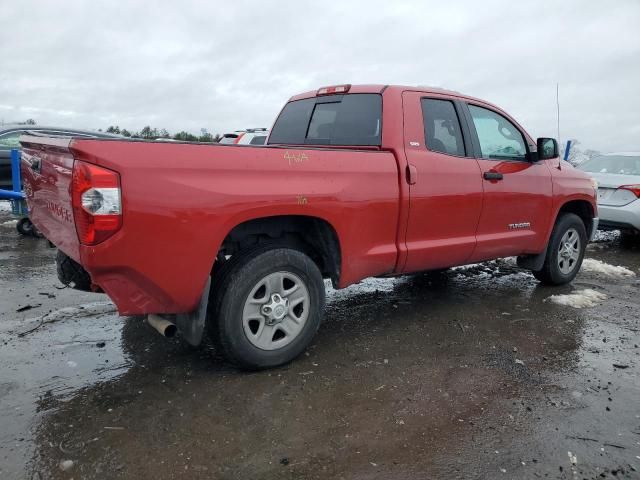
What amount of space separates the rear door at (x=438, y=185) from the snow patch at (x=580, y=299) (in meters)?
1.37

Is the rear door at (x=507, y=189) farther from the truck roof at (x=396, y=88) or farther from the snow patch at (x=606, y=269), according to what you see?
the snow patch at (x=606, y=269)

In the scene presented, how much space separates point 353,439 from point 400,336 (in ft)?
5.13

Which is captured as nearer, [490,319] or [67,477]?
[67,477]

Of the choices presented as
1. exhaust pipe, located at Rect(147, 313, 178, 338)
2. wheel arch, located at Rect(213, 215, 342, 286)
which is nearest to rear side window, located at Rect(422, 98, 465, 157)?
wheel arch, located at Rect(213, 215, 342, 286)

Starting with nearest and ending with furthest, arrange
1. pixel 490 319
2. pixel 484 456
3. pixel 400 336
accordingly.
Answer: pixel 484 456 → pixel 400 336 → pixel 490 319

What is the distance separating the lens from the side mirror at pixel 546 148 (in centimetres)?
493

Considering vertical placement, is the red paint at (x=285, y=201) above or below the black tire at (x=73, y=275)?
above

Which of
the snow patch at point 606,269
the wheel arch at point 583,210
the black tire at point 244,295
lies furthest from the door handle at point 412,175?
the snow patch at point 606,269

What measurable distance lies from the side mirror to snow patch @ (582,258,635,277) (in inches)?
88.5

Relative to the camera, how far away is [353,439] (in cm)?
266

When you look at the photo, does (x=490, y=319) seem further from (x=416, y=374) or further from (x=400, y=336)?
(x=416, y=374)

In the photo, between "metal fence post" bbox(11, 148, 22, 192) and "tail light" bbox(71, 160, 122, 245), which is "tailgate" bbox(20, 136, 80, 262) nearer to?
"tail light" bbox(71, 160, 122, 245)

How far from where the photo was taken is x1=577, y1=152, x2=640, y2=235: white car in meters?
7.82

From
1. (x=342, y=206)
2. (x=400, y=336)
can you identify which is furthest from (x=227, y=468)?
(x=400, y=336)
